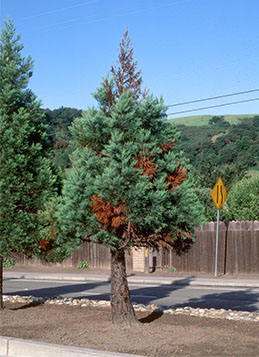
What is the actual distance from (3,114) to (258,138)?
78.3 m

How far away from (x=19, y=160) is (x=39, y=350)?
3.65 metres

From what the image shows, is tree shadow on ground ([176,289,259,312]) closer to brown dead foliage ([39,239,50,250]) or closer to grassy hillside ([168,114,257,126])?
brown dead foliage ([39,239,50,250])

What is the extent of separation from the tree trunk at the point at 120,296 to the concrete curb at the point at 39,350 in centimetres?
138

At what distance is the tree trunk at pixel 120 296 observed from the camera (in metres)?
8.35

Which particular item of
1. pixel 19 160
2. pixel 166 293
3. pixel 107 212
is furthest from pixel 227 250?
pixel 107 212

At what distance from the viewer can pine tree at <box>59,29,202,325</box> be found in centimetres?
775

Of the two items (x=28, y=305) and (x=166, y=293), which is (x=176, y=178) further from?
(x=166, y=293)

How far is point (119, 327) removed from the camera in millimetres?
8297

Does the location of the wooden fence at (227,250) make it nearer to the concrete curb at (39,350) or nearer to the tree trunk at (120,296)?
the tree trunk at (120,296)

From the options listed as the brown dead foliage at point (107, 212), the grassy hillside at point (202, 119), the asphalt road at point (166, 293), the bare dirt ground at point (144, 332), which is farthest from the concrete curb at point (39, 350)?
the grassy hillside at point (202, 119)

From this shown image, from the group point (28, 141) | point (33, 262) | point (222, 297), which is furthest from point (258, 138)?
point (28, 141)

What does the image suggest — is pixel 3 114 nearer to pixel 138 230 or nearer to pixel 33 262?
pixel 138 230

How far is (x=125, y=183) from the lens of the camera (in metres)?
7.67

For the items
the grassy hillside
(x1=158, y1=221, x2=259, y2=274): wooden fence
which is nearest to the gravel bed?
(x1=158, y1=221, x2=259, y2=274): wooden fence
